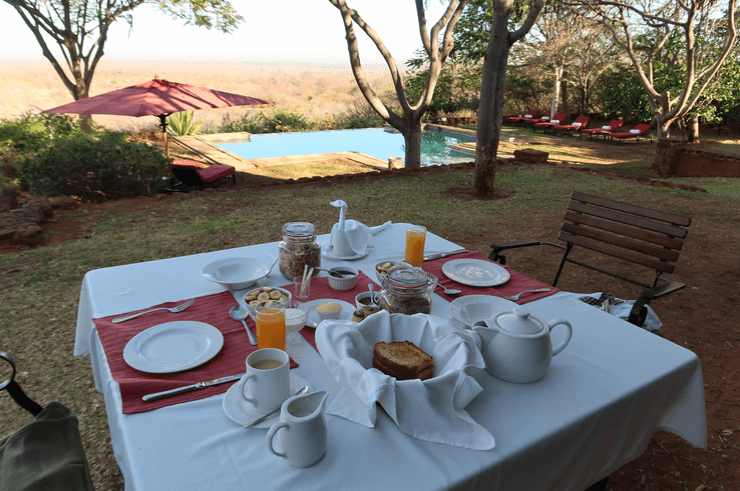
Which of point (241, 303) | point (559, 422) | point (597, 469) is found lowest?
point (597, 469)

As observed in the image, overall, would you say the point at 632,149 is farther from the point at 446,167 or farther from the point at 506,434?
the point at 506,434

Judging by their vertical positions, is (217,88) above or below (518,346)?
above

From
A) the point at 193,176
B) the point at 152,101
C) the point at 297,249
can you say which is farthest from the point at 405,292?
the point at 152,101

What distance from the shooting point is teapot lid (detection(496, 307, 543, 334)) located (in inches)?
42.9

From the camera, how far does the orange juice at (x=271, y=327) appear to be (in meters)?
1.16

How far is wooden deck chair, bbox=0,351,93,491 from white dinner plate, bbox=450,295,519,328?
3.77ft

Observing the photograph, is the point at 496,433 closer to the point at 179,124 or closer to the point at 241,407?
the point at 241,407

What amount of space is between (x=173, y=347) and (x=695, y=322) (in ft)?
10.8

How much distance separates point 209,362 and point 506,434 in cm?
79

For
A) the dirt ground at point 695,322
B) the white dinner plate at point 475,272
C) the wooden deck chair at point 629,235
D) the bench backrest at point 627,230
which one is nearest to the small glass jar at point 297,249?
the white dinner plate at point 475,272

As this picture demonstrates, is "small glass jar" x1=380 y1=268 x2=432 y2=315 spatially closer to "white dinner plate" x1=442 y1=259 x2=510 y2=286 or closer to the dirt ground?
"white dinner plate" x1=442 y1=259 x2=510 y2=286

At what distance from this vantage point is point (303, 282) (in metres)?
1.53

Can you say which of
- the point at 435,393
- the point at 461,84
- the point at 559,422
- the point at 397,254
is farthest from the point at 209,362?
the point at 461,84

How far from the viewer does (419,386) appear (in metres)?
0.95
